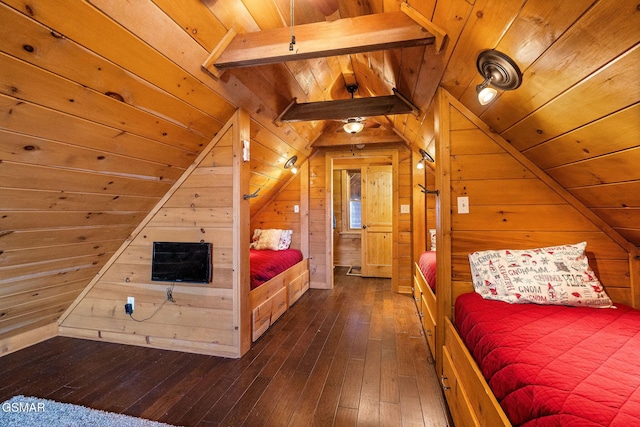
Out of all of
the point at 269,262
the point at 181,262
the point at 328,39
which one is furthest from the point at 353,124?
the point at 181,262

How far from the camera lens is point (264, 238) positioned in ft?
12.6

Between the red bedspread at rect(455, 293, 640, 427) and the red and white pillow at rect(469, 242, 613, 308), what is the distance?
54mm

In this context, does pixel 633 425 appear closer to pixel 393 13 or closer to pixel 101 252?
Answer: pixel 393 13

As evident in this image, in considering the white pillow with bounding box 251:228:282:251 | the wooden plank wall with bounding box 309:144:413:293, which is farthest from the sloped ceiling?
the white pillow with bounding box 251:228:282:251

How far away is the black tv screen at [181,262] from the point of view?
7.11 ft

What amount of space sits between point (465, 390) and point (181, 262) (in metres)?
2.13

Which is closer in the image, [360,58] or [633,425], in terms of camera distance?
[633,425]

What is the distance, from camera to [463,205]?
1734 millimetres

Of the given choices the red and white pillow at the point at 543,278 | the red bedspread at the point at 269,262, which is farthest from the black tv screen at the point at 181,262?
the red and white pillow at the point at 543,278

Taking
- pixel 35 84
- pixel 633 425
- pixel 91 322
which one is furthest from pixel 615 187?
pixel 91 322

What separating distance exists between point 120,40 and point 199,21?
1.31 feet

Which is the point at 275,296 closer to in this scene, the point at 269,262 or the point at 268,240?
the point at 269,262

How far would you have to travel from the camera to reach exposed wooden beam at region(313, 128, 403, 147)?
3666 mm

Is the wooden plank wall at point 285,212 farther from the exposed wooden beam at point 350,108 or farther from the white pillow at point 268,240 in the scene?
the exposed wooden beam at point 350,108
